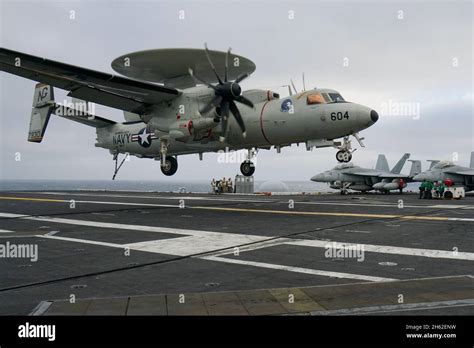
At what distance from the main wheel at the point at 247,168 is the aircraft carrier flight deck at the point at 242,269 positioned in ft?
51.9

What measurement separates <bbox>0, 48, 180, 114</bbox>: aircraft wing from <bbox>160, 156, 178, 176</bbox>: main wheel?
629 centimetres

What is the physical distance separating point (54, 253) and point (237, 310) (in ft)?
25.1

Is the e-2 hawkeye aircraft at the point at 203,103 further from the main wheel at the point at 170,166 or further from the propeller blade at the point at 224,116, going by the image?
the main wheel at the point at 170,166

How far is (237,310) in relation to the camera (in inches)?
259

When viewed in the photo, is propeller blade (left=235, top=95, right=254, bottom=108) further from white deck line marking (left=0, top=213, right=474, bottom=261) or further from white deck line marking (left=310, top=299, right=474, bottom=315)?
white deck line marking (left=310, top=299, right=474, bottom=315)

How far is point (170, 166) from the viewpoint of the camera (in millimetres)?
33562

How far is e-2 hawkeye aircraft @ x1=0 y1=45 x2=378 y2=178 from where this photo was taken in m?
23.7

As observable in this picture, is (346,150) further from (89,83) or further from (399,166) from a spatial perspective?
(399,166)

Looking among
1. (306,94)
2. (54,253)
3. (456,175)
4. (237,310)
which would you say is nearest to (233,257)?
(237,310)

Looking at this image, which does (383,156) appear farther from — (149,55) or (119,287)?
(119,287)

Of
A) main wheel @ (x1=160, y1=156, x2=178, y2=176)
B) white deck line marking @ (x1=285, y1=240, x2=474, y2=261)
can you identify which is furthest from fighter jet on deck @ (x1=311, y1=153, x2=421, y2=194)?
white deck line marking @ (x1=285, y1=240, x2=474, y2=261)

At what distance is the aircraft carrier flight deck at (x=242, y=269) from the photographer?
6875mm

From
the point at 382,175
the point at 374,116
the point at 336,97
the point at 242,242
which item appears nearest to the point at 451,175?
the point at 382,175

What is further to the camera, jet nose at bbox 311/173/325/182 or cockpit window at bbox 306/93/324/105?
jet nose at bbox 311/173/325/182
